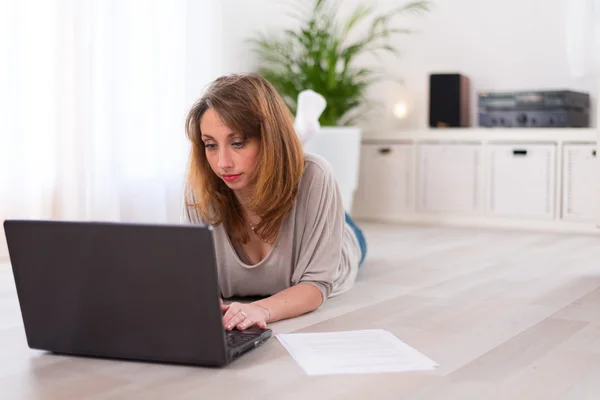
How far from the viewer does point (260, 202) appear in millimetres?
2004

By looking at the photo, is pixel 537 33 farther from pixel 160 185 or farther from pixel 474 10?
pixel 160 185

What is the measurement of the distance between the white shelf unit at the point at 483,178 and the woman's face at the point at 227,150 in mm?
3162

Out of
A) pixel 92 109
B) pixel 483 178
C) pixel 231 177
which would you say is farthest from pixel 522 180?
pixel 231 177

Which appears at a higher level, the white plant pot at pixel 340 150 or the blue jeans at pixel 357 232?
the white plant pot at pixel 340 150

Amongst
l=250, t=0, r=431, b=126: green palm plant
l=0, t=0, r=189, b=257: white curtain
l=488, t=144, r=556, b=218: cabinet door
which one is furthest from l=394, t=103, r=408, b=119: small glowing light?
l=0, t=0, r=189, b=257: white curtain

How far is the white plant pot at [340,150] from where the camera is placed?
15.1 feet

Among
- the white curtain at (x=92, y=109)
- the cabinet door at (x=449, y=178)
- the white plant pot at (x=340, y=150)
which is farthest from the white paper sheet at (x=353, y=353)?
the cabinet door at (x=449, y=178)

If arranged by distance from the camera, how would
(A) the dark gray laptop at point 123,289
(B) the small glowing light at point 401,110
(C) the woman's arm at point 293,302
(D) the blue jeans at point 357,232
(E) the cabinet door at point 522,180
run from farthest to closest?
1. (B) the small glowing light at point 401,110
2. (E) the cabinet door at point 522,180
3. (D) the blue jeans at point 357,232
4. (C) the woman's arm at point 293,302
5. (A) the dark gray laptop at point 123,289

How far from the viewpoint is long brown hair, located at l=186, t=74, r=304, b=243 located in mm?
1873

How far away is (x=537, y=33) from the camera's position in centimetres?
504

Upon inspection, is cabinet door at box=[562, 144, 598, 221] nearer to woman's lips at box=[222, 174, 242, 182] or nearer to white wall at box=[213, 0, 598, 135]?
white wall at box=[213, 0, 598, 135]

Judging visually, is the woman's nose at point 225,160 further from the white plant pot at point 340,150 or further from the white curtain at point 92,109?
the white plant pot at point 340,150

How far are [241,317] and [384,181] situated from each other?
3.59 m

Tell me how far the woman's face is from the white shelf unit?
3162 mm
